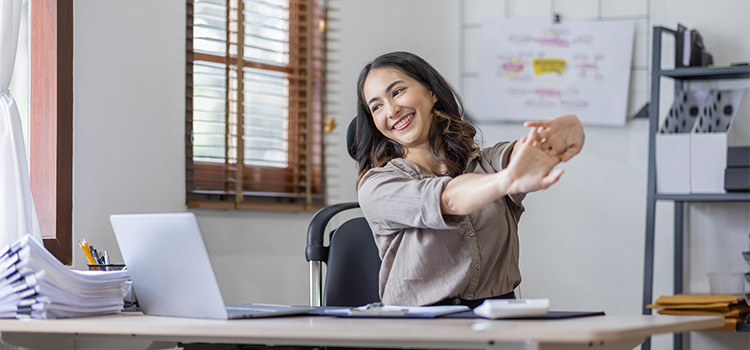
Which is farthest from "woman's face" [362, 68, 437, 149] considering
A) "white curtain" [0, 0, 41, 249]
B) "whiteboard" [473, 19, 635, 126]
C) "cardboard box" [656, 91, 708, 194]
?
"whiteboard" [473, 19, 635, 126]

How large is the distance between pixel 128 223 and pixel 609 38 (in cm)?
229

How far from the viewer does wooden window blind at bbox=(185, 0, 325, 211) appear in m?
2.84

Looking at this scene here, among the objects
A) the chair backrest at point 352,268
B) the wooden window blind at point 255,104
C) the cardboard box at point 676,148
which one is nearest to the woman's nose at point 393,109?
→ the chair backrest at point 352,268

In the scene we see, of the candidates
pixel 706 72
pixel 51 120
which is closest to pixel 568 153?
pixel 51 120

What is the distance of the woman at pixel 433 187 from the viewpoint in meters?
1.53

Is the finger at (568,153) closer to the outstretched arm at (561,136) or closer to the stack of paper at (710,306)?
the outstretched arm at (561,136)

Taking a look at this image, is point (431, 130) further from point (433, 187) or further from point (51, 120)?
point (51, 120)

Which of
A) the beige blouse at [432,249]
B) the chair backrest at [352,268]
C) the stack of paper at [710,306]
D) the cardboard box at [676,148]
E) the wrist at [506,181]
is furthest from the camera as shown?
the cardboard box at [676,148]

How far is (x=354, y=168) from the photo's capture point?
327 centimetres

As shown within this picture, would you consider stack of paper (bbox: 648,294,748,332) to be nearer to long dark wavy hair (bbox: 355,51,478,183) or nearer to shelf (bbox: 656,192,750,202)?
shelf (bbox: 656,192,750,202)

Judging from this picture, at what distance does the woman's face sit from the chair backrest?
0.94 ft

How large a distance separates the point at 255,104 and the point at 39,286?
1629 mm

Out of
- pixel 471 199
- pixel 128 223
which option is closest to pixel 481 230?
pixel 471 199

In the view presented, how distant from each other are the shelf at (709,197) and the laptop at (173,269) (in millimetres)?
1767
